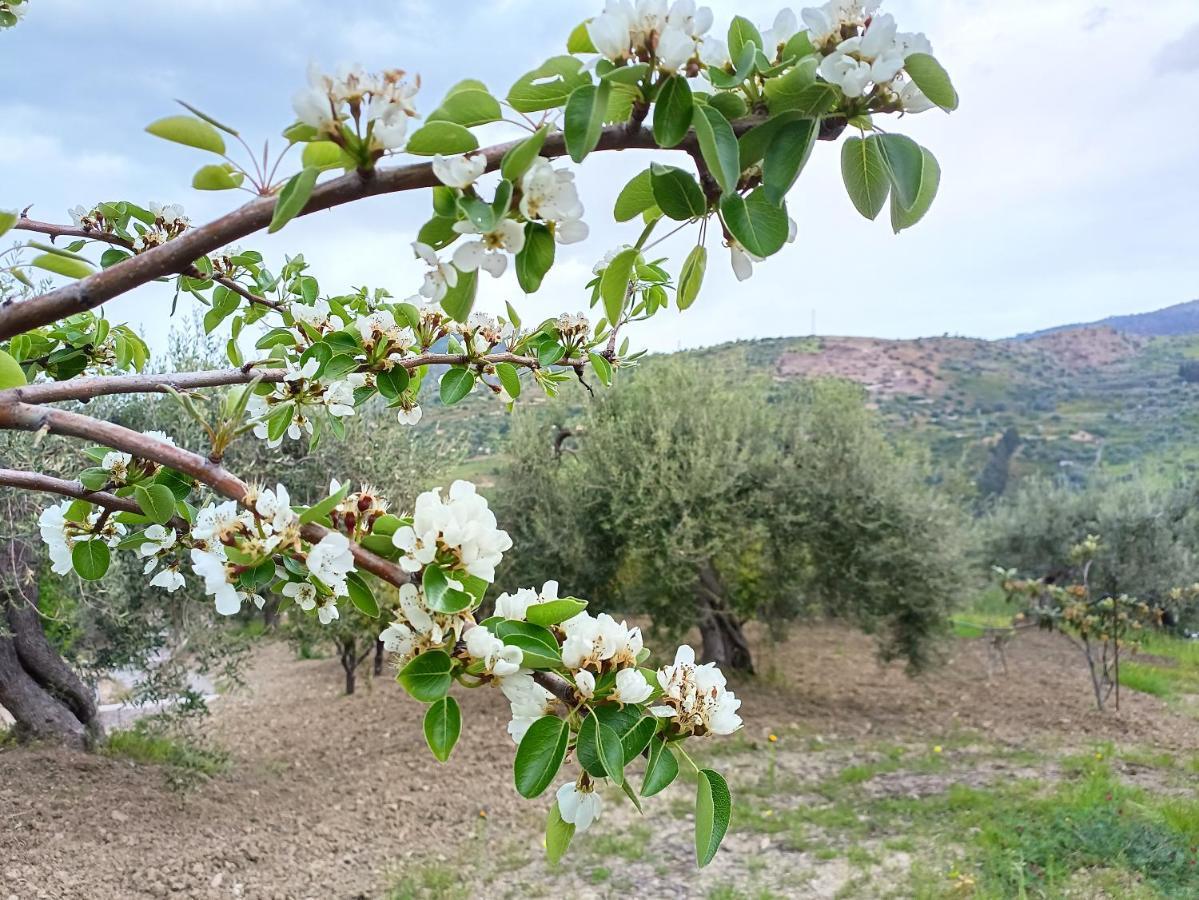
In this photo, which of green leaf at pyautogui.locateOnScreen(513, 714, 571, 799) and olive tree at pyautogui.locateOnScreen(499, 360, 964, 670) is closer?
green leaf at pyautogui.locateOnScreen(513, 714, 571, 799)

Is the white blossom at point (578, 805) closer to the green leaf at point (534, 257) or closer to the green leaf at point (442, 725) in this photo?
the green leaf at point (442, 725)

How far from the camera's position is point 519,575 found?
9.27m

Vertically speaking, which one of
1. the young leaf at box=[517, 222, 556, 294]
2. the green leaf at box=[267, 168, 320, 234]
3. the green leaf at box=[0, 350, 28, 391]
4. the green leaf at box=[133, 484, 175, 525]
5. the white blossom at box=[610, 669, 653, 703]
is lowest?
the white blossom at box=[610, 669, 653, 703]

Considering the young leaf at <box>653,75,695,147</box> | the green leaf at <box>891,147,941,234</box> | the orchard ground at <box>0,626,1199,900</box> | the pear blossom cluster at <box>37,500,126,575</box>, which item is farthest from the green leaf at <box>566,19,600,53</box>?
the orchard ground at <box>0,626,1199,900</box>

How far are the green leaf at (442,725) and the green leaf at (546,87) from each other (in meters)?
0.61

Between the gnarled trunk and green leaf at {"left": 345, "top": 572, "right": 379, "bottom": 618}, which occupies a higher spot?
green leaf at {"left": 345, "top": 572, "right": 379, "bottom": 618}

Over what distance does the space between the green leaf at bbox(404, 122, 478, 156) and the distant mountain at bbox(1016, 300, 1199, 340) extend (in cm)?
5530

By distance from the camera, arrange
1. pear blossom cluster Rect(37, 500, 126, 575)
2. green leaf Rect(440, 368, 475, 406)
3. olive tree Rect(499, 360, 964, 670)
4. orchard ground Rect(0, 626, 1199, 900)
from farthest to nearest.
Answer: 1. olive tree Rect(499, 360, 964, 670)
2. orchard ground Rect(0, 626, 1199, 900)
3. green leaf Rect(440, 368, 475, 406)
4. pear blossom cluster Rect(37, 500, 126, 575)

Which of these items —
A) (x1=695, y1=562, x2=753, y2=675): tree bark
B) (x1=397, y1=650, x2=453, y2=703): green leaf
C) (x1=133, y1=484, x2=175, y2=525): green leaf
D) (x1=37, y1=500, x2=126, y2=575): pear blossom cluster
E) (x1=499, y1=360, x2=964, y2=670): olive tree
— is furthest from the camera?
(x1=695, y1=562, x2=753, y2=675): tree bark

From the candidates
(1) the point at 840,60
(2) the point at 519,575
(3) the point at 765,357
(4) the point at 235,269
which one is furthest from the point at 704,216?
(3) the point at 765,357

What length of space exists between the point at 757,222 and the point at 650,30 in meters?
0.21

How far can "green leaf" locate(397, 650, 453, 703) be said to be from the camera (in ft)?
2.67

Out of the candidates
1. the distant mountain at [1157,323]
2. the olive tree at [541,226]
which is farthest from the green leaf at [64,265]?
the distant mountain at [1157,323]

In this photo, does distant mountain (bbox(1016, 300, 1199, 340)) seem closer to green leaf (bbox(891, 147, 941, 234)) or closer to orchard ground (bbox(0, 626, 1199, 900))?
orchard ground (bbox(0, 626, 1199, 900))
